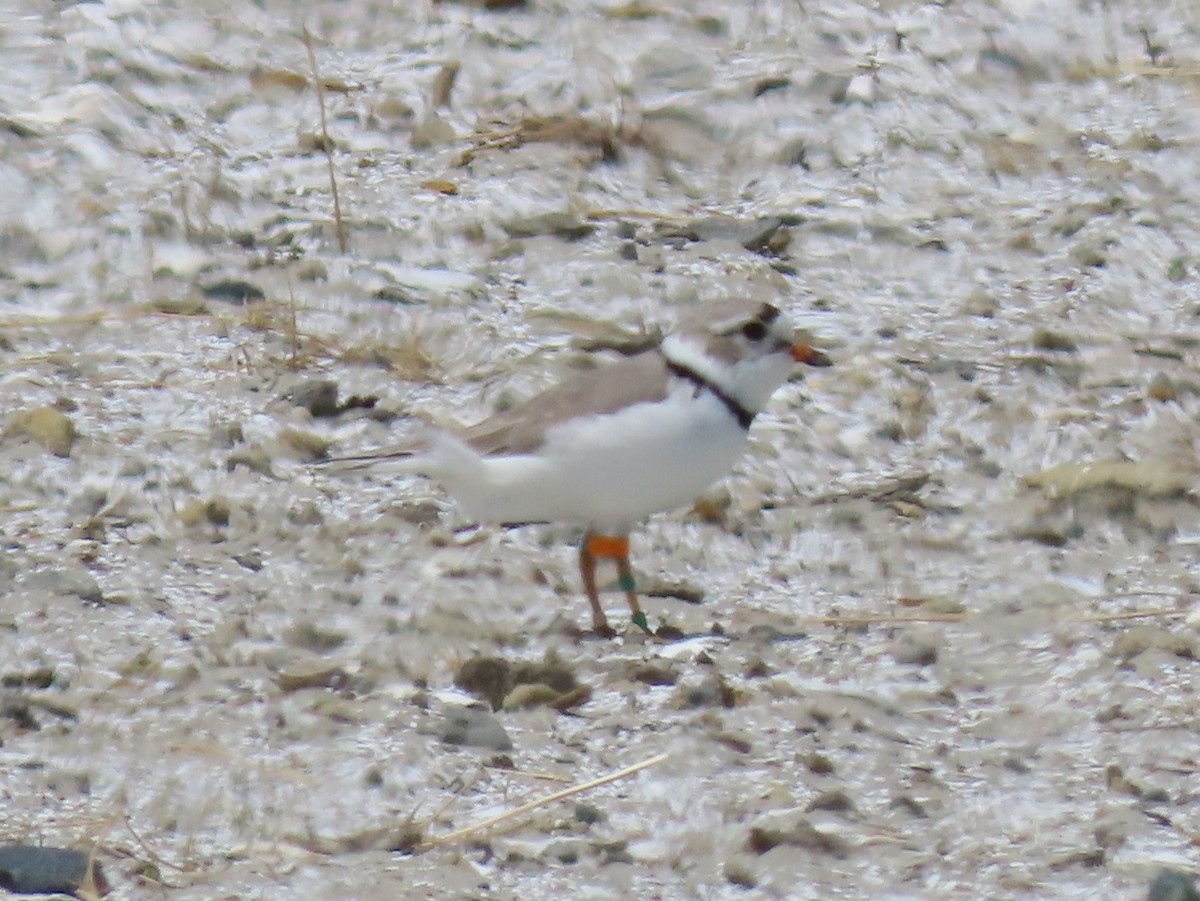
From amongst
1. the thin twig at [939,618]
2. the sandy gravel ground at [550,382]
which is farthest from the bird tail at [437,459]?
the thin twig at [939,618]

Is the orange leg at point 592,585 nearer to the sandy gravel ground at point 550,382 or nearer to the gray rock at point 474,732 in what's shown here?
the sandy gravel ground at point 550,382

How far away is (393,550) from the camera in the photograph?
199 inches

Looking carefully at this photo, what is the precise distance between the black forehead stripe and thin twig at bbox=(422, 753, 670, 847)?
36.4 inches

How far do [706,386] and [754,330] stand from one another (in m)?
0.22

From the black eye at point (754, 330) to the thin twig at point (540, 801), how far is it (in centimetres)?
A: 112

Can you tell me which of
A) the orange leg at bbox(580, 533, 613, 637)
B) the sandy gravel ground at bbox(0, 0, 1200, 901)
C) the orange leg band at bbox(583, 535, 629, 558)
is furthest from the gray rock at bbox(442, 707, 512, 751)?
the orange leg band at bbox(583, 535, 629, 558)

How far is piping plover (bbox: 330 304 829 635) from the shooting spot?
15.0 feet

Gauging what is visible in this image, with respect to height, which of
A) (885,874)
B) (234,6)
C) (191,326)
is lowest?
(885,874)

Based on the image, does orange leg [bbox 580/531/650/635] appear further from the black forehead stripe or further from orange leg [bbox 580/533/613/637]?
the black forehead stripe

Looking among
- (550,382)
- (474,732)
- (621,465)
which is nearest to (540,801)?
(474,732)

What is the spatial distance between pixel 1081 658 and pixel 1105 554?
662 millimetres

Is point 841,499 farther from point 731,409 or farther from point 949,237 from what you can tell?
point 949,237

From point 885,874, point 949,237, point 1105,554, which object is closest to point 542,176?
point 949,237

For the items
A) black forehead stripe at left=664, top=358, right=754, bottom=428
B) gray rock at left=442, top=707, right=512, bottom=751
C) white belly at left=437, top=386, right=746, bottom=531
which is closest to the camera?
gray rock at left=442, top=707, right=512, bottom=751
